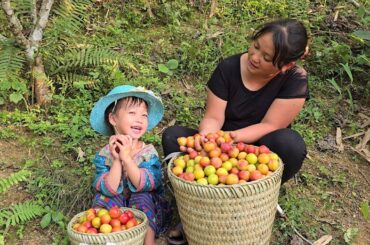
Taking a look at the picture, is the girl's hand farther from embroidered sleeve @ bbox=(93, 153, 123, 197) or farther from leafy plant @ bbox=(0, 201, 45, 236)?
leafy plant @ bbox=(0, 201, 45, 236)

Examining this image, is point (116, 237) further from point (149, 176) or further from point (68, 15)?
point (68, 15)

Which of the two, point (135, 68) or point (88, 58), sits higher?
point (88, 58)

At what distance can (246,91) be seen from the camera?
380cm

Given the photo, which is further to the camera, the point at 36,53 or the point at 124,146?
the point at 36,53

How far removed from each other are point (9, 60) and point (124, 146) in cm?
201

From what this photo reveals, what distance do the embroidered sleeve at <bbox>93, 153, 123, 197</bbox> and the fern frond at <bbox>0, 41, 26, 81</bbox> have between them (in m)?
1.66

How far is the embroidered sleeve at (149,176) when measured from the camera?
3.56 m

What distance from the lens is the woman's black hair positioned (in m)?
3.40

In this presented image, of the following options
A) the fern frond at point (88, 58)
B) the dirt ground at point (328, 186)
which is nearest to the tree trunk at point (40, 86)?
the fern frond at point (88, 58)

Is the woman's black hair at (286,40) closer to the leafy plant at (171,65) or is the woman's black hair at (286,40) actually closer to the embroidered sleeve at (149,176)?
the embroidered sleeve at (149,176)

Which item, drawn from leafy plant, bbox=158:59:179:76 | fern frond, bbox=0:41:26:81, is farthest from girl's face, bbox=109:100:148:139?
leafy plant, bbox=158:59:179:76

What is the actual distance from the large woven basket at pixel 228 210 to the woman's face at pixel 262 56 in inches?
28.4

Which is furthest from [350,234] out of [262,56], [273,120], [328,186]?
[262,56]

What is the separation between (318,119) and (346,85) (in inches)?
27.8
